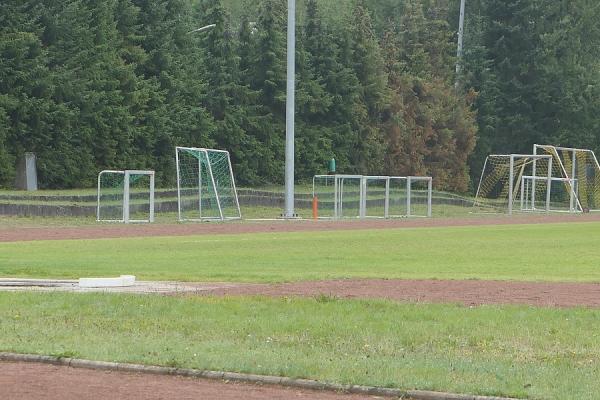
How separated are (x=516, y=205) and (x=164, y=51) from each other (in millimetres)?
25013

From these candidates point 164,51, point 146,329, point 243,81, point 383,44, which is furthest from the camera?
point 383,44

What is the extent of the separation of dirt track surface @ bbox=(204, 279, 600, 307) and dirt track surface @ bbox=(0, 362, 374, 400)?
621 centimetres

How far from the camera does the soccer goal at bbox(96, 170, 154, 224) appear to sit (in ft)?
138

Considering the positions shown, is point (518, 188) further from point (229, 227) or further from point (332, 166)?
point (229, 227)

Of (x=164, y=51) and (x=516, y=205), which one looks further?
(x=516, y=205)

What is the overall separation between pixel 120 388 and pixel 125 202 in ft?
103

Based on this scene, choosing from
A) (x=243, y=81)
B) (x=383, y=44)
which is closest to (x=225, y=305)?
(x=243, y=81)

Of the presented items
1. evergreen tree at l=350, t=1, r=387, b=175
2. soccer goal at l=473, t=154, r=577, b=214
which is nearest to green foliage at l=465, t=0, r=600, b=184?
soccer goal at l=473, t=154, r=577, b=214

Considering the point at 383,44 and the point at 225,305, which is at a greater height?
the point at 383,44

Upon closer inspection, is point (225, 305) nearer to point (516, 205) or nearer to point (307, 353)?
point (307, 353)

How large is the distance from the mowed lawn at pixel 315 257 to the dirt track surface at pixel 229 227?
2.10 metres

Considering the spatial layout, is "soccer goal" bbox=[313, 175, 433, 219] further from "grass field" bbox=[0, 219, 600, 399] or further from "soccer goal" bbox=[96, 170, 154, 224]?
"grass field" bbox=[0, 219, 600, 399]

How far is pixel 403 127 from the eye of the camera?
7406 centimetres

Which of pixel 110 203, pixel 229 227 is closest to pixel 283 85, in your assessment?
pixel 110 203
